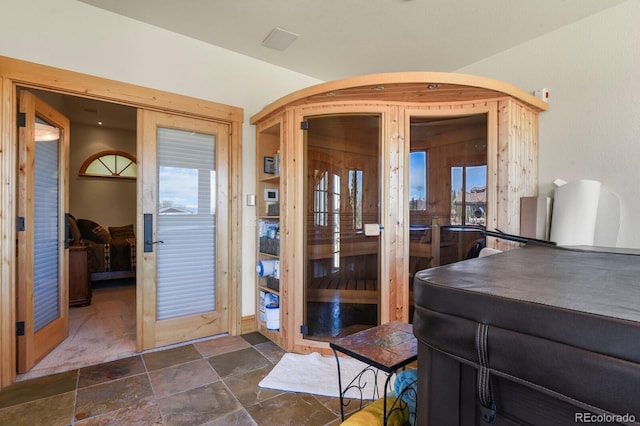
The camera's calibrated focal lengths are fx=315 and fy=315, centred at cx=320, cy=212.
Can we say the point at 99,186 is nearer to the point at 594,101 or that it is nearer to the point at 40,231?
the point at 40,231

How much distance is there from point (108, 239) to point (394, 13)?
18.5ft

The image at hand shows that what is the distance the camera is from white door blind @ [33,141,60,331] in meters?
2.59

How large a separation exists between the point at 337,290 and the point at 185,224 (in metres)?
1.62

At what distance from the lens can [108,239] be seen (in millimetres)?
5539

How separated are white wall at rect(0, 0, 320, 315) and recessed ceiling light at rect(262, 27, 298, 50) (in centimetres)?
38

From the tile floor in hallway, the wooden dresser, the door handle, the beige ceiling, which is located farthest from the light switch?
the wooden dresser

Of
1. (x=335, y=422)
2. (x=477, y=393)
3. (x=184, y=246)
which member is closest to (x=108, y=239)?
(x=184, y=246)

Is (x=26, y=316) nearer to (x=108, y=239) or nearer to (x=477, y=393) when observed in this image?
(x=477, y=393)

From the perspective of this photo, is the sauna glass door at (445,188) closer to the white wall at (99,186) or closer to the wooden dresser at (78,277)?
the wooden dresser at (78,277)

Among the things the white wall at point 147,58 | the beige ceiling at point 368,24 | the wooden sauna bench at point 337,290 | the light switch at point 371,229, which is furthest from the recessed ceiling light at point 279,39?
the wooden sauna bench at point 337,290

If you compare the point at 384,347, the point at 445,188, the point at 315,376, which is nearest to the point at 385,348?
the point at 384,347

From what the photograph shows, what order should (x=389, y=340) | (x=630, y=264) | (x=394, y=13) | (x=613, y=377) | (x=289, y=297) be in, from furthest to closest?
1. (x=289, y=297)
2. (x=394, y=13)
3. (x=389, y=340)
4. (x=630, y=264)
5. (x=613, y=377)

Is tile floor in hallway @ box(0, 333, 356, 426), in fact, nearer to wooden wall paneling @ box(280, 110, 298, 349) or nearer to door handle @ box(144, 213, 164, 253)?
wooden wall paneling @ box(280, 110, 298, 349)

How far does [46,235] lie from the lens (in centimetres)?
272
